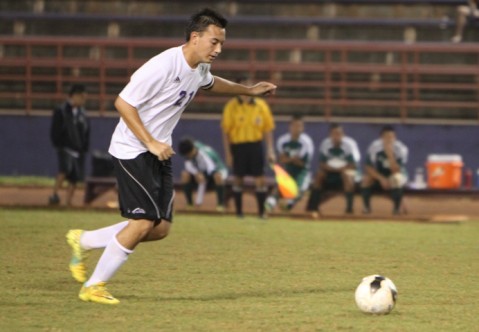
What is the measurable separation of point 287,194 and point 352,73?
17.0 feet

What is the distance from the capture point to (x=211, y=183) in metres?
21.2

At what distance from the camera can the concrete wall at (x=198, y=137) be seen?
24.0 m

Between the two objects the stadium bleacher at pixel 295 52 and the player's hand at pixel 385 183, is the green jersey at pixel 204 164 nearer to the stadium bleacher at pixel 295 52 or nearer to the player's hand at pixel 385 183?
the player's hand at pixel 385 183

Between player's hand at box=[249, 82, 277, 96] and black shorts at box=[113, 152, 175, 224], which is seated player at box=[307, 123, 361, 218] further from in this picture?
black shorts at box=[113, 152, 175, 224]

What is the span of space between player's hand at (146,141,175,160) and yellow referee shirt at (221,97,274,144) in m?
9.50

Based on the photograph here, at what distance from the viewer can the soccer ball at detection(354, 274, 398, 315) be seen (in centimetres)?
884

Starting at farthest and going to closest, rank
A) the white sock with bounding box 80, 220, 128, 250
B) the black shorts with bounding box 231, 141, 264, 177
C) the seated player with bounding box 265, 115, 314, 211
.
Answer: the seated player with bounding box 265, 115, 314, 211 → the black shorts with bounding box 231, 141, 264, 177 → the white sock with bounding box 80, 220, 128, 250

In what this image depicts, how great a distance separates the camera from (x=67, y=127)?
2075 centimetres

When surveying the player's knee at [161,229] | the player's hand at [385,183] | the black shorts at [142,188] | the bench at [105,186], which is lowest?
the bench at [105,186]

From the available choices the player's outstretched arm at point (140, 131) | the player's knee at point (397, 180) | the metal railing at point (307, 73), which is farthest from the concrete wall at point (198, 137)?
the player's outstretched arm at point (140, 131)

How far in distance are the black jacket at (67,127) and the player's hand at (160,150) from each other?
11.8m

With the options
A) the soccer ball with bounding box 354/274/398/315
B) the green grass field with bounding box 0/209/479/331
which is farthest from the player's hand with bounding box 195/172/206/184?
the soccer ball with bounding box 354/274/398/315

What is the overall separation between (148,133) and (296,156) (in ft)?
40.4

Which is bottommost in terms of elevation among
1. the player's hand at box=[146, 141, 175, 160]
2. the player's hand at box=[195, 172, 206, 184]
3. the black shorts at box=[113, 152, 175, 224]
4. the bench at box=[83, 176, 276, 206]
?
the bench at box=[83, 176, 276, 206]
